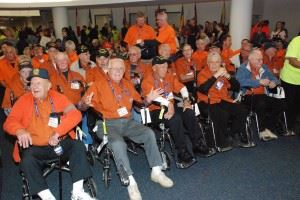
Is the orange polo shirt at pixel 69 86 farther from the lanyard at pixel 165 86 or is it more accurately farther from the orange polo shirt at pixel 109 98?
the lanyard at pixel 165 86

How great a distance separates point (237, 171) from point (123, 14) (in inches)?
541

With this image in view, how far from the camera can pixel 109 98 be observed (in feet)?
10.4

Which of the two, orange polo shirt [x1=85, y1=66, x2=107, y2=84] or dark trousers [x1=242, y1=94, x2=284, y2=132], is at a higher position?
orange polo shirt [x1=85, y1=66, x2=107, y2=84]

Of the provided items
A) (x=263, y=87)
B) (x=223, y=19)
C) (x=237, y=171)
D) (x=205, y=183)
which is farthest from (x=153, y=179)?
(x=223, y=19)

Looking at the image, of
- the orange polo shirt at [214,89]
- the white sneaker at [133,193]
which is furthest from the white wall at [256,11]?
the white sneaker at [133,193]

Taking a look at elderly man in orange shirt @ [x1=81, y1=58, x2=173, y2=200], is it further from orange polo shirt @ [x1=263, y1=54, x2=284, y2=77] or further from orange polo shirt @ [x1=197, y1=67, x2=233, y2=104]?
orange polo shirt @ [x1=263, y1=54, x2=284, y2=77]

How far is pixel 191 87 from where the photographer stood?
4871mm

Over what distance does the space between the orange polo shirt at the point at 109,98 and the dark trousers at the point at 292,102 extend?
2288 mm

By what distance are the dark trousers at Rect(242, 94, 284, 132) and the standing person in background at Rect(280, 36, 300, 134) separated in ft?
0.65

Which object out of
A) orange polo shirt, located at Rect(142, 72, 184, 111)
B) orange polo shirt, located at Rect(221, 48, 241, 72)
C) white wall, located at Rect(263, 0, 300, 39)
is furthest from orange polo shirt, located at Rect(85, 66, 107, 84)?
white wall, located at Rect(263, 0, 300, 39)

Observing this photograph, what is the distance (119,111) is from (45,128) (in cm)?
77

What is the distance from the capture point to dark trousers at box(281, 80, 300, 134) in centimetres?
420

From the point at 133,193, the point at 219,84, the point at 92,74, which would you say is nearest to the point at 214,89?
the point at 219,84

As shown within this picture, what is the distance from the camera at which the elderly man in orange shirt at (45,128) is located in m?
2.62
